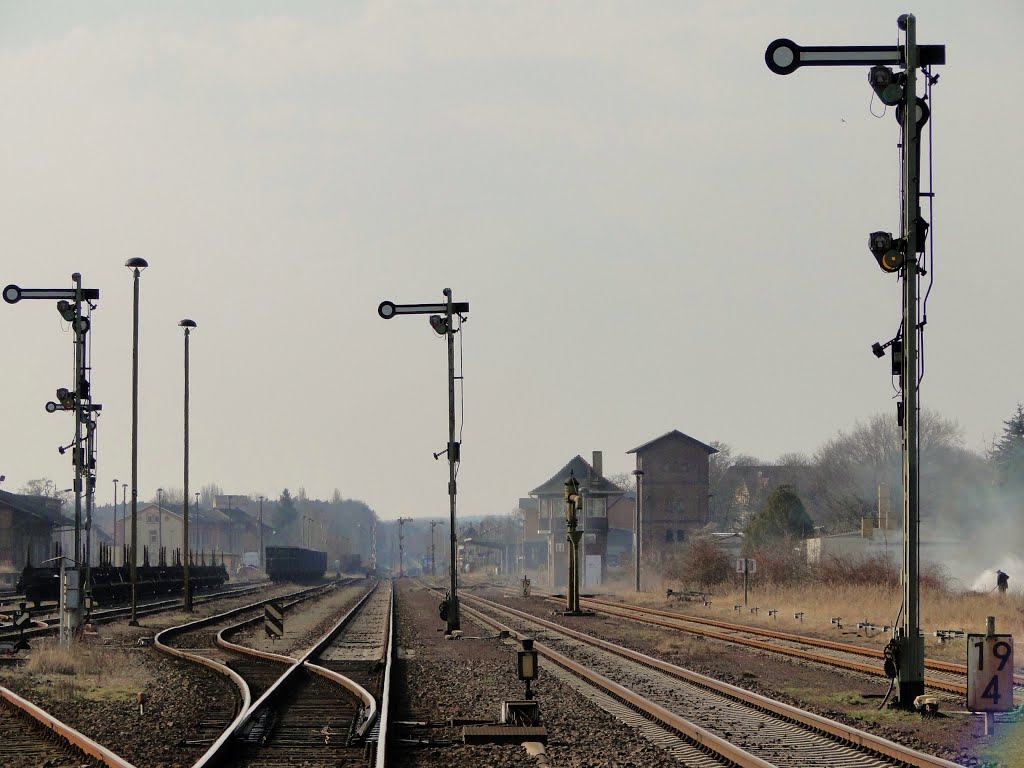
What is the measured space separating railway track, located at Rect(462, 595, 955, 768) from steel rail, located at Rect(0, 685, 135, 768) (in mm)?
4929

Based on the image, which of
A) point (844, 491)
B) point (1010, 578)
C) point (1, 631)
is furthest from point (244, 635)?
point (844, 491)

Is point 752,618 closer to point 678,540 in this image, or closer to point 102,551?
point 102,551

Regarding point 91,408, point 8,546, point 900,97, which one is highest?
point 900,97

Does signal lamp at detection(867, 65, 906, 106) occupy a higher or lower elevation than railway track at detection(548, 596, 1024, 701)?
higher

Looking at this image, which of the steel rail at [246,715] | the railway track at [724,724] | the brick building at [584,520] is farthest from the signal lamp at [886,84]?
the brick building at [584,520]

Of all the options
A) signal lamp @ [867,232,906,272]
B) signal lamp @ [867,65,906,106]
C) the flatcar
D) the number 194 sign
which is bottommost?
the flatcar

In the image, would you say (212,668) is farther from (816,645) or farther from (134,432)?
(134,432)

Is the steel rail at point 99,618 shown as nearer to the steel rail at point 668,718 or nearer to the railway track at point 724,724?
the steel rail at point 668,718

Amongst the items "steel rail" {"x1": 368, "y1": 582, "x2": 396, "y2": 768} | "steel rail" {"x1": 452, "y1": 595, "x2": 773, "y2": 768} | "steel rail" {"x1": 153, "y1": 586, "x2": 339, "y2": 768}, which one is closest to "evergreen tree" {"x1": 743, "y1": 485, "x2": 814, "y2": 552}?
"steel rail" {"x1": 153, "y1": 586, "x2": 339, "y2": 768}

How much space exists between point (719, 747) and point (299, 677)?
919 centimetres

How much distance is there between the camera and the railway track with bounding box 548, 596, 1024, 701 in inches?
716

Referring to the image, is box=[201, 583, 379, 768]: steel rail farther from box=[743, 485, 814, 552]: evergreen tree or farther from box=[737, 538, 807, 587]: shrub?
box=[743, 485, 814, 552]: evergreen tree

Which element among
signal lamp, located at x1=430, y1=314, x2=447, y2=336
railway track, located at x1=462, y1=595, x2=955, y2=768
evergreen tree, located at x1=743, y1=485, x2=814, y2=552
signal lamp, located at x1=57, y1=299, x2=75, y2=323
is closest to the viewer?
railway track, located at x1=462, y1=595, x2=955, y2=768

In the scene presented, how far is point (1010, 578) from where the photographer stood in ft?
203
